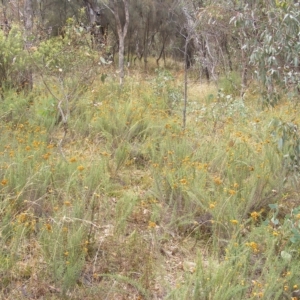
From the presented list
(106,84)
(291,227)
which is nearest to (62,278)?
(291,227)

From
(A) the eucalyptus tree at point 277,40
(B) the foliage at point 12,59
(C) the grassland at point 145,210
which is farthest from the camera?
(B) the foliage at point 12,59

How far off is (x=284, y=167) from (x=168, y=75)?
4.63 meters

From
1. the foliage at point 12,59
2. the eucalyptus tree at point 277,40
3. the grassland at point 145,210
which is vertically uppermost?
the eucalyptus tree at point 277,40

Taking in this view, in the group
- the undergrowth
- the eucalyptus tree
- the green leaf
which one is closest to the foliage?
the undergrowth

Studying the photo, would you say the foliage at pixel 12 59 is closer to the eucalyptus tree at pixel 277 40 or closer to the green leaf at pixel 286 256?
the eucalyptus tree at pixel 277 40

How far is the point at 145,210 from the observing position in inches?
127

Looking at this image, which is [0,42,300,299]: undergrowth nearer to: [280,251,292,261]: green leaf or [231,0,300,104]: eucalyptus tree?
[280,251,292,261]: green leaf

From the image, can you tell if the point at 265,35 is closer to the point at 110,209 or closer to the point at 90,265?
the point at 110,209

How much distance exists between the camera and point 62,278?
2256mm

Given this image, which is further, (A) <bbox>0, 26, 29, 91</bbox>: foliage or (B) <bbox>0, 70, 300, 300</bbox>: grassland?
(A) <bbox>0, 26, 29, 91</bbox>: foliage

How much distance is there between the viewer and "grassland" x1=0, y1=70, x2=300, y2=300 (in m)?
2.29

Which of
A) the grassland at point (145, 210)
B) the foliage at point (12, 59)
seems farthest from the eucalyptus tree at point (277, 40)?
the foliage at point (12, 59)

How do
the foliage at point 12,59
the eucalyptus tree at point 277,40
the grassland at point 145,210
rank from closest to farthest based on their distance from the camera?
the grassland at point 145,210 < the eucalyptus tree at point 277,40 < the foliage at point 12,59

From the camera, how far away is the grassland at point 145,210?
229 cm
